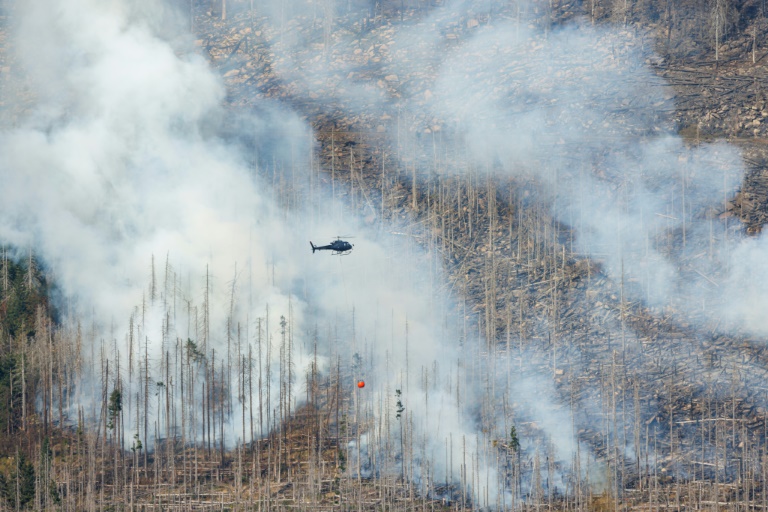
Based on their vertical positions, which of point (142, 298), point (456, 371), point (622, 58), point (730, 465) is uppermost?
point (622, 58)

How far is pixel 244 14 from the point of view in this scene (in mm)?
156250

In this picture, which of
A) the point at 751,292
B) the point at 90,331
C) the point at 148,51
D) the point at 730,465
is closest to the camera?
the point at 730,465

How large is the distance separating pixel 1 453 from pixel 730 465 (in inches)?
2432

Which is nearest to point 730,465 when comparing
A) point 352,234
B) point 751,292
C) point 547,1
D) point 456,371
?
point 751,292

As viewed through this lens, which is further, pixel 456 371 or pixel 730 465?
pixel 456 371

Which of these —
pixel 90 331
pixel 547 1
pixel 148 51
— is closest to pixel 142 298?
pixel 90 331

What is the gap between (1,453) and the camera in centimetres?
12525

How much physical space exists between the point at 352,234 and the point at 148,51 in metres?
35.8

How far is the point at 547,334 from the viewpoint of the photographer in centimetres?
12256

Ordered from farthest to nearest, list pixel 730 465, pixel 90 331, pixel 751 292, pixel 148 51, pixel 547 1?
pixel 148 51 < pixel 547 1 < pixel 90 331 < pixel 751 292 < pixel 730 465

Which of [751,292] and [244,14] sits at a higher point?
[244,14]

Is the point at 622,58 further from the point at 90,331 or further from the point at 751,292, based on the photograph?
Answer: the point at 90,331

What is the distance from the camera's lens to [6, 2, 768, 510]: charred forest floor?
375 ft

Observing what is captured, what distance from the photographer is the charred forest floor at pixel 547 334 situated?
114 m
